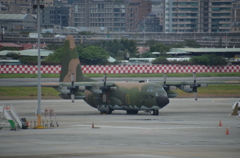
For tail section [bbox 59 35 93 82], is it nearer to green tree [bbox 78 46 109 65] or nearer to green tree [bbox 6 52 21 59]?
green tree [bbox 78 46 109 65]

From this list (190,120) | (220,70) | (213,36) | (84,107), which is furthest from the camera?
(213,36)

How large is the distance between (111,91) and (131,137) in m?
15.0

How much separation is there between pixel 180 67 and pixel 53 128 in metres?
50.6

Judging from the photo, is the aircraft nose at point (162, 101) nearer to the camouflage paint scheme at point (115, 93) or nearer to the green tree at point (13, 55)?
the camouflage paint scheme at point (115, 93)

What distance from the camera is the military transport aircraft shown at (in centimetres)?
3909

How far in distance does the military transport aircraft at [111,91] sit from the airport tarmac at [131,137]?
1.29 m

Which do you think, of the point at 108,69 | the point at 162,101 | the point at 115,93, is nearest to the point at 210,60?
the point at 108,69

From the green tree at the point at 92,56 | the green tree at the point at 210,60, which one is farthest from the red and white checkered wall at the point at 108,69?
the green tree at the point at 92,56

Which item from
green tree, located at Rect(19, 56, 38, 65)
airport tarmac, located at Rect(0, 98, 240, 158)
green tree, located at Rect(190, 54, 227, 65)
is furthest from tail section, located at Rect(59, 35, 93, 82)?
green tree, located at Rect(190, 54, 227, 65)

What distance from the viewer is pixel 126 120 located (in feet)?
118

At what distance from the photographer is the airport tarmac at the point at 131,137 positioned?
21.3 meters

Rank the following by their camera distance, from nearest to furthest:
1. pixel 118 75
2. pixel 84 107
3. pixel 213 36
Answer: pixel 84 107 → pixel 118 75 → pixel 213 36

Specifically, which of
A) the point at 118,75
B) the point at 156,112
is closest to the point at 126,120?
the point at 156,112

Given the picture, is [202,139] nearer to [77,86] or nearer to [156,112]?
[156,112]
